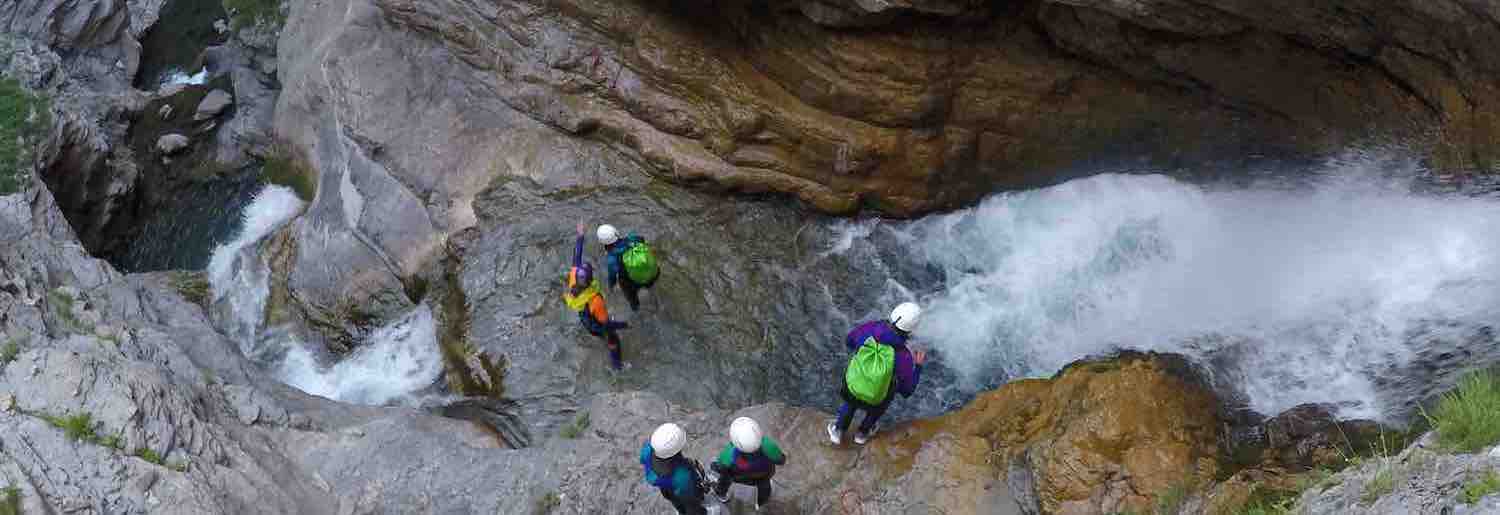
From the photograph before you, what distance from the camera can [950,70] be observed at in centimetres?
1175

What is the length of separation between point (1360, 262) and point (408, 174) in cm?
1232

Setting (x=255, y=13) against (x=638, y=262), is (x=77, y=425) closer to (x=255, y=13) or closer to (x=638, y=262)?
(x=638, y=262)

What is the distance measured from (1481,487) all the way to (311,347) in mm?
13451

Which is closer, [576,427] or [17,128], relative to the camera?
[576,427]

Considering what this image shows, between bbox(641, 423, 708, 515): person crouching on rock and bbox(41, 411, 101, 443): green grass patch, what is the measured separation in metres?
4.77

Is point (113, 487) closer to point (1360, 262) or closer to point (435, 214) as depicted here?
point (435, 214)

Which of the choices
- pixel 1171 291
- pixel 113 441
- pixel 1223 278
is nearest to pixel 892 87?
pixel 1171 291

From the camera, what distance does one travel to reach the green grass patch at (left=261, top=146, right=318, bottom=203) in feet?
51.9

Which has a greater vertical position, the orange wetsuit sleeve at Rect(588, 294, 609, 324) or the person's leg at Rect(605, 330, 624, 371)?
the orange wetsuit sleeve at Rect(588, 294, 609, 324)

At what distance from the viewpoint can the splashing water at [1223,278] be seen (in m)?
8.42

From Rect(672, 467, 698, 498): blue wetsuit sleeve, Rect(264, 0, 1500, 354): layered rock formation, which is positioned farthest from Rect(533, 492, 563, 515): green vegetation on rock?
Rect(264, 0, 1500, 354): layered rock formation

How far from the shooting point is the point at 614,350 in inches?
414

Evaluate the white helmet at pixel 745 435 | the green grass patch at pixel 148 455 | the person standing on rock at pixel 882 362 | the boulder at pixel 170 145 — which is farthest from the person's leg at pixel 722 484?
the boulder at pixel 170 145

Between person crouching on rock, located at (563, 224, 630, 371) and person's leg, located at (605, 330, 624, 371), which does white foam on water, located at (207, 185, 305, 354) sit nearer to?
person's leg, located at (605, 330, 624, 371)
